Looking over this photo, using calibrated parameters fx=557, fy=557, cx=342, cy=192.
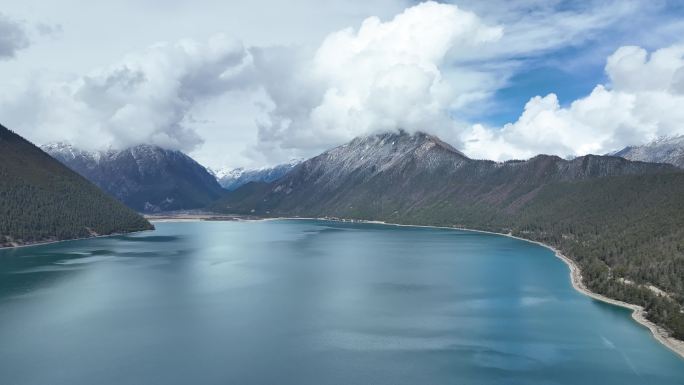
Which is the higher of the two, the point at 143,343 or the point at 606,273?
the point at 606,273

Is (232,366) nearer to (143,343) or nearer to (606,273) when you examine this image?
(143,343)

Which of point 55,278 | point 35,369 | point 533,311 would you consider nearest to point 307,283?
point 533,311

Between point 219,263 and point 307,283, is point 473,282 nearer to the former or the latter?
point 307,283

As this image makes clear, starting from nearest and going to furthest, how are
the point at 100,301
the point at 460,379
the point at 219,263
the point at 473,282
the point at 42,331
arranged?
the point at 460,379 → the point at 42,331 → the point at 100,301 → the point at 473,282 → the point at 219,263

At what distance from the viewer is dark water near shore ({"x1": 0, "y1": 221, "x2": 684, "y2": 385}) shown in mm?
73062

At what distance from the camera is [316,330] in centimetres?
9381

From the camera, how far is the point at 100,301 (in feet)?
386

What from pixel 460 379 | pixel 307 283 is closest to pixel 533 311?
pixel 460 379

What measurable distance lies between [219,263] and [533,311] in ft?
349

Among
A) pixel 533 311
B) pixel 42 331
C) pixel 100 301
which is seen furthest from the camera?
pixel 100 301

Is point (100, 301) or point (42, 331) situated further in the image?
point (100, 301)

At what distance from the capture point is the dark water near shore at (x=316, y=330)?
73062 mm

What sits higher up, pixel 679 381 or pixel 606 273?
pixel 606 273

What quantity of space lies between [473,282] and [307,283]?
42322 millimetres
